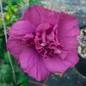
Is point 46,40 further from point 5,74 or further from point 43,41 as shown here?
point 5,74

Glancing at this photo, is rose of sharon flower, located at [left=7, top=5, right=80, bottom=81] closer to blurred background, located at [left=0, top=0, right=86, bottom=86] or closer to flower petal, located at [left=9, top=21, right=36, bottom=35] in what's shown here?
flower petal, located at [left=9, top=21, right=36, bottom=35]

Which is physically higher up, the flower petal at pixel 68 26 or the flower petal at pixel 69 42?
the flower petal at pixel 68 26

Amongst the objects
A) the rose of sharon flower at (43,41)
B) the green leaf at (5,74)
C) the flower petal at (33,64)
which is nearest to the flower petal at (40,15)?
the rose of sharon flower at (43,41)

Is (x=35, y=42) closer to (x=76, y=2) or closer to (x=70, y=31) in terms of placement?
(x=70, y=31)

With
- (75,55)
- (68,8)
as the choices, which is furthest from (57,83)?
(68,8)

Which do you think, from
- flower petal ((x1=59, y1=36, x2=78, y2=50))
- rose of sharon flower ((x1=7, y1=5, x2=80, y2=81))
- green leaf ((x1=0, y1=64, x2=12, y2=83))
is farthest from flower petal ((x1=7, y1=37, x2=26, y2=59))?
green leaf ((x1=0, y1=64, x2=12, y2=83))

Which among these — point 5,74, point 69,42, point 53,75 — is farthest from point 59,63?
point 53,75

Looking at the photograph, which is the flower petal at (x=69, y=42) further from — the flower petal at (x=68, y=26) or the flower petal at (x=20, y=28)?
the flower petal at (x=20, y=28)
